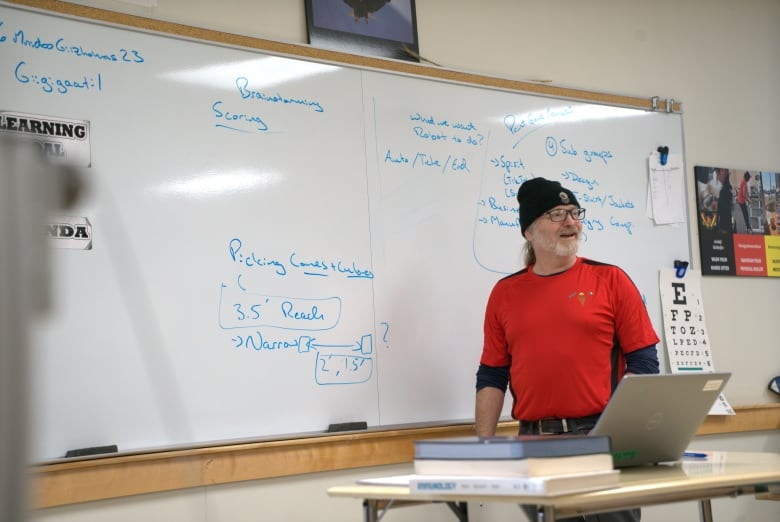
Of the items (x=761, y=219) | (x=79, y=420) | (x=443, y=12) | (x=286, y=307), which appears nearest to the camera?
(x=79, y=420)

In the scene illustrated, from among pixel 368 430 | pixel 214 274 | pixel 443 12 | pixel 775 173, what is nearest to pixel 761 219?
pixel 775 173

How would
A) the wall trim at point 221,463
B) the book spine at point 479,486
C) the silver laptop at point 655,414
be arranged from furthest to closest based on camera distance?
1. the wall trim at point 221,463
2. the silver laptop at point 655,414
3. the book spine at point 479,486

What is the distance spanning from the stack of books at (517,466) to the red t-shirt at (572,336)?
0.97m

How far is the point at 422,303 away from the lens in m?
2.85

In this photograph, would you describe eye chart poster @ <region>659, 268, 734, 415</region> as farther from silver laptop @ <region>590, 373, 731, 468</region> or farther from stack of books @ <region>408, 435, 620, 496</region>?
stack of books @ <region>408, 435, 620, 496</region>

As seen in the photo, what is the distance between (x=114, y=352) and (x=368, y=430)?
2.71 feet

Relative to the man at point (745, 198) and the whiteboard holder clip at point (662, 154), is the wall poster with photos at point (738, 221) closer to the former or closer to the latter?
the man at point (745, 198)

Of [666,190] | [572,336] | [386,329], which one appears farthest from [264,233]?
[666,190]

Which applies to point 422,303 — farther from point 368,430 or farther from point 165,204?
point 165,204

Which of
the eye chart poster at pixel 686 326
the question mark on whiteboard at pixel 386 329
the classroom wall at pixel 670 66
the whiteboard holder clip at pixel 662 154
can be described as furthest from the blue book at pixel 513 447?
the whiteboard holder clip at pixel 662 154

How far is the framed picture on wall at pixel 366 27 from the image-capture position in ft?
9.14

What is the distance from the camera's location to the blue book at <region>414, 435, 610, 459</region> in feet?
4.53

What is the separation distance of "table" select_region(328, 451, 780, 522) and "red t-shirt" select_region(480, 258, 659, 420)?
0.56 metres

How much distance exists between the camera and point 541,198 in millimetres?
2588
